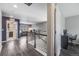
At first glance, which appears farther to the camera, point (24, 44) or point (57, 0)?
point (24, 44)

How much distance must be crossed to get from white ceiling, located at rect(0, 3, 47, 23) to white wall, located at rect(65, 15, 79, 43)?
1.53ft

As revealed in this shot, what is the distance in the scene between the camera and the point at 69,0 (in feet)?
4.75

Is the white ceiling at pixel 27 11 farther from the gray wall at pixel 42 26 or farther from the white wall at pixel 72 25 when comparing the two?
the white wall at pixel 72 25

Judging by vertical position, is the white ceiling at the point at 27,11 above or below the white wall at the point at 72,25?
above

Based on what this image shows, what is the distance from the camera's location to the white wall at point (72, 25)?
1.49 metres

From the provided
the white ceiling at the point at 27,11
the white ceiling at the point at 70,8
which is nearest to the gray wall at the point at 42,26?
the white ceiling at the point at 27,11

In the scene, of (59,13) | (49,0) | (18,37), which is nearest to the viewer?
(49,0)

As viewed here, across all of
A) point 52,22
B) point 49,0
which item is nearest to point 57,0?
point 49,0

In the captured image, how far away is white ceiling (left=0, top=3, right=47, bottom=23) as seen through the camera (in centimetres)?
142

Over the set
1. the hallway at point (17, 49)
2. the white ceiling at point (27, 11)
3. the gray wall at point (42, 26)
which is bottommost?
the hallway at point (17, 49)

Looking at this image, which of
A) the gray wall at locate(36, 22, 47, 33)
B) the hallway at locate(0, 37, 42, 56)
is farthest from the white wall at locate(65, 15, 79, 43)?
the hallway at locate(0, 37, 42, 56)

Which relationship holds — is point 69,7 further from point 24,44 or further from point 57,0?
point 24,44

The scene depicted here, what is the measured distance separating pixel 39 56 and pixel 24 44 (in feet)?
1.19

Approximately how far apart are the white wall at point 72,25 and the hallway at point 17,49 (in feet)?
2.47
